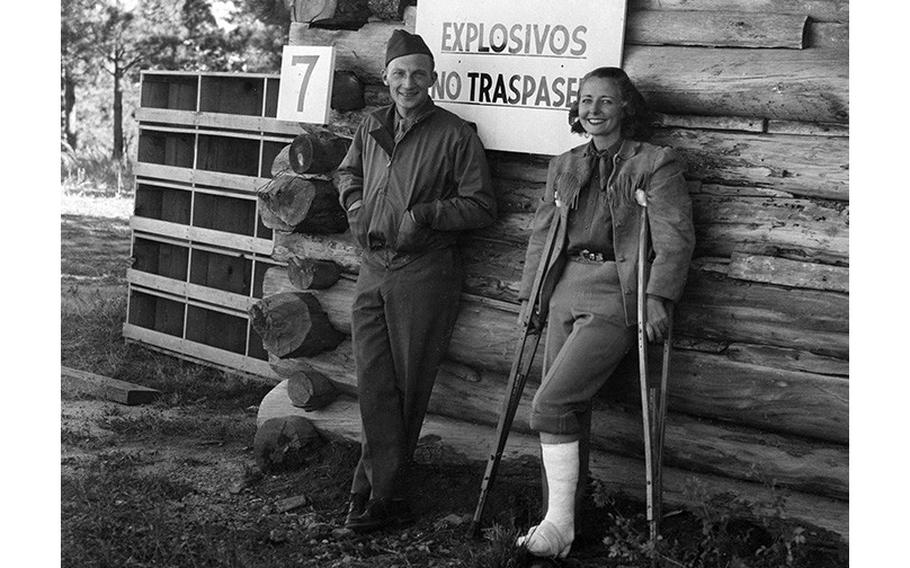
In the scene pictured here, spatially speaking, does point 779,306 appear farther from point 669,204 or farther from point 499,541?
point 499,541

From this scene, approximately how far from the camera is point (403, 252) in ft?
20.9

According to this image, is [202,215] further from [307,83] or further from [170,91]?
[307,83]

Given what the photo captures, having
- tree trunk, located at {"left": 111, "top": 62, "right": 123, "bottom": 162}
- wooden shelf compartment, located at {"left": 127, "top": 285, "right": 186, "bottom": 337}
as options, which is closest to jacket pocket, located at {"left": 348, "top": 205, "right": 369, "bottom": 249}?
wooden shelf compartment, located at {"left": 127, "top": 285, "right": 186, "bottom": 337}

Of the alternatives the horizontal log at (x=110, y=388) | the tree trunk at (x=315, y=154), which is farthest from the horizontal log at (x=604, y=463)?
the horizontal log at (x=110, y=388)

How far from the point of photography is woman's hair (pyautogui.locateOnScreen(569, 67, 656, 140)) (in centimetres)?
572

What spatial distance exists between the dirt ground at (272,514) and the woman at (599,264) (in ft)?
1.03

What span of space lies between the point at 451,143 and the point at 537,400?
4.96 feet

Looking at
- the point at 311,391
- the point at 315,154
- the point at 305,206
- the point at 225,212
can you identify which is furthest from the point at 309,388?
the point at 225,212

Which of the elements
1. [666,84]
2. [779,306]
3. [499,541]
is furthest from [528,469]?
[666,84]

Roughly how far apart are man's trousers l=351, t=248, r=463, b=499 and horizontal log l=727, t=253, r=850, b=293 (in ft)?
5.31

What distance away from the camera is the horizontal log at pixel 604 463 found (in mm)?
5742

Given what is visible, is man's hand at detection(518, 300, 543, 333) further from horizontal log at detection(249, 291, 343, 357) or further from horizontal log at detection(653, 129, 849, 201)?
horizontal log at detection(249, 291, 343, 357)

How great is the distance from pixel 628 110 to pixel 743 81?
0.58 meters

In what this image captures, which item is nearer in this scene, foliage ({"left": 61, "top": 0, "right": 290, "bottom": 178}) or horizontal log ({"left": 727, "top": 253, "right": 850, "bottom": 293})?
horizontal log ({"left": 727, "top": 253, "right": 850, "bottom": 293})
